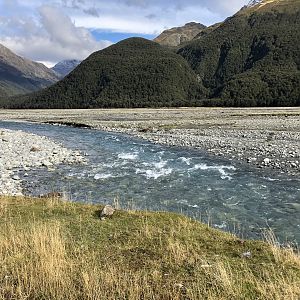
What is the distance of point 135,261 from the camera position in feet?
35.4

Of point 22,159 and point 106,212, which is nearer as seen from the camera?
point 106,212

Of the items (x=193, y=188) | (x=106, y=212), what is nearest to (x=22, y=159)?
(x=193, y=188)

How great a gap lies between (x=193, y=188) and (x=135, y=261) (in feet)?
47.8

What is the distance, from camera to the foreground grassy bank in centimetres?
872

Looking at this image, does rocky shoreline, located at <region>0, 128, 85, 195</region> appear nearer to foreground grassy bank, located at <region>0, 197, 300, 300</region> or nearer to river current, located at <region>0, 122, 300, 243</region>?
river current, located at <region>0, 122, 300, 243</region>

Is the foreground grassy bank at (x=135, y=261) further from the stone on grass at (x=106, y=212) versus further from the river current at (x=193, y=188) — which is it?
the river current at (x=193, y=188)

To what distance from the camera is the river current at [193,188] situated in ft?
60.1

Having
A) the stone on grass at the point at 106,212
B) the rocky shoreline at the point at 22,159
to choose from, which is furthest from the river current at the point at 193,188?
the stone on grass at the point at 106,212

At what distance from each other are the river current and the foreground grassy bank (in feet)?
11.1

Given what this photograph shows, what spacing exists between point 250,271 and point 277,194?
45.6ft

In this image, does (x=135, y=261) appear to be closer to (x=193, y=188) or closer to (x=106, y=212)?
(x=106, y=212)

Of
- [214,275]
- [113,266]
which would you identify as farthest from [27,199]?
[214,275]

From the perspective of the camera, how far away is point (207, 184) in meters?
26.2

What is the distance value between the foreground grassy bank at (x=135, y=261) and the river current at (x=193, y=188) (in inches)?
133
